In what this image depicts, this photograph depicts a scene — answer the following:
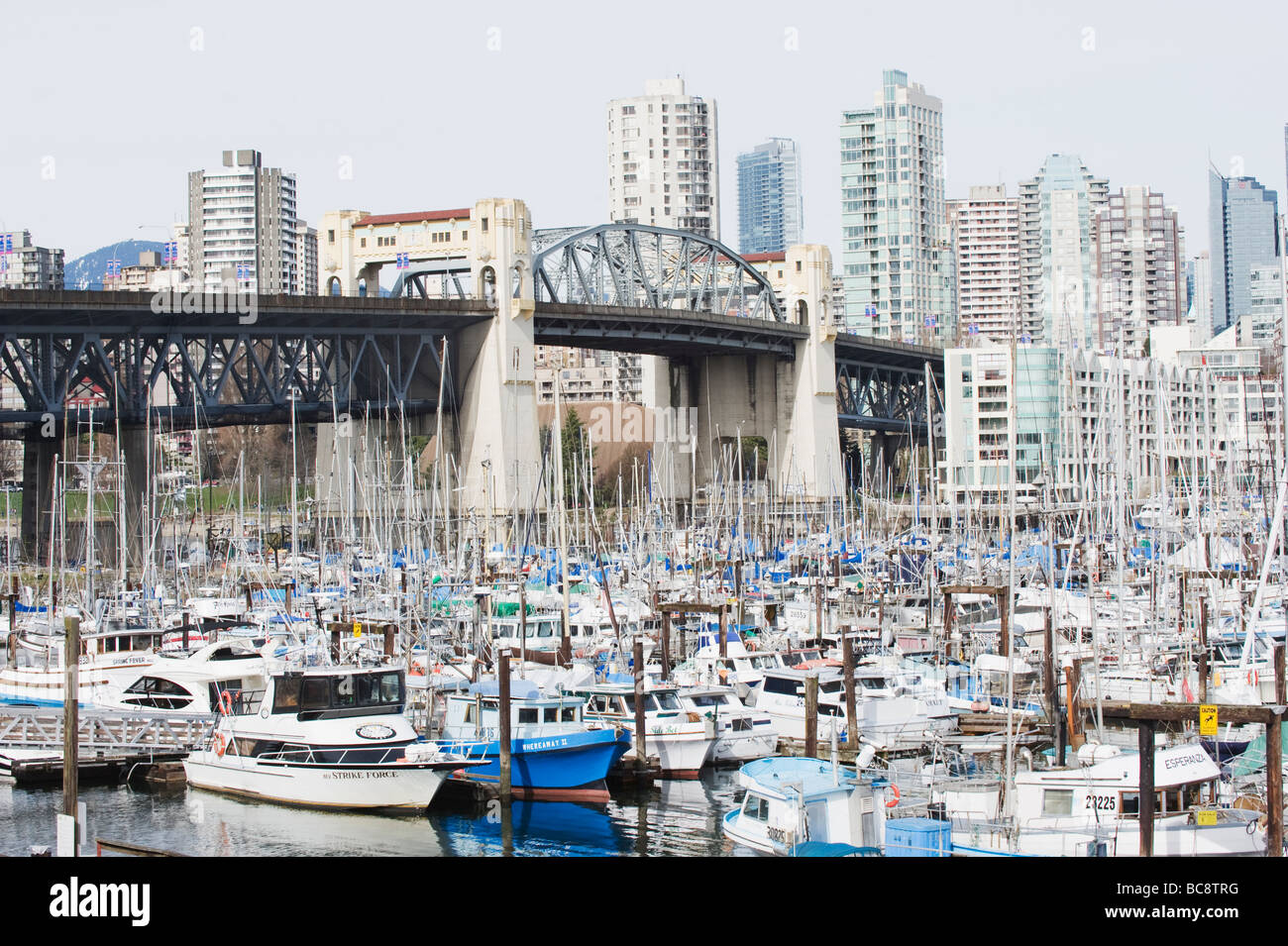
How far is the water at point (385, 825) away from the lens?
87.9ft

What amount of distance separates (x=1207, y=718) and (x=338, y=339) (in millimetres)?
73115

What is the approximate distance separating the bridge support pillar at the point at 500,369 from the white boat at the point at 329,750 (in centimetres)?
5934

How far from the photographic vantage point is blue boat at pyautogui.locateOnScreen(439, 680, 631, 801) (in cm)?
2956

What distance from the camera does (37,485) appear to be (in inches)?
3044

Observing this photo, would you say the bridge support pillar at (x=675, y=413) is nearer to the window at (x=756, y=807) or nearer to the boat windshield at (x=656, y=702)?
the boat windshield at (x=656, y=702)

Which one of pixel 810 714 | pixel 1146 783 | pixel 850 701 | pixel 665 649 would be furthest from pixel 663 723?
pixel 1146 783

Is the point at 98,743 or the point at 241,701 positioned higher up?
the point at 241,701

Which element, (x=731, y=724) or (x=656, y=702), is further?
(x=731, y=724)

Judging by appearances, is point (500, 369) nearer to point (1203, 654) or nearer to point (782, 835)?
point (1203, 654)

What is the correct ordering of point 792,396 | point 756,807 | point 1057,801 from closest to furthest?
point 1057,801, point 756,807, point 792,396

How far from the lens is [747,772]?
25438mm

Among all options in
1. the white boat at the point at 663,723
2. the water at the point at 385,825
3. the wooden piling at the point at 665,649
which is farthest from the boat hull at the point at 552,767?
the wooden piling at the point at 665,649

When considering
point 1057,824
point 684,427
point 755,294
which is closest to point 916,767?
point 1057,824
